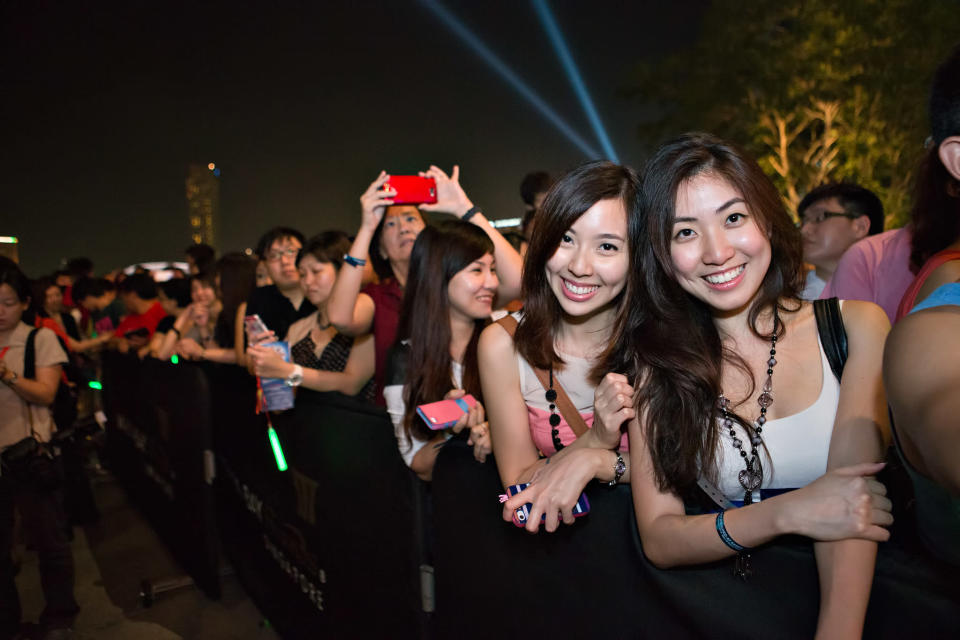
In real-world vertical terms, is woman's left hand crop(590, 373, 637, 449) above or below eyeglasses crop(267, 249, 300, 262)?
below

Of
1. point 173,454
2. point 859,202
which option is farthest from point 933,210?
point 173,454

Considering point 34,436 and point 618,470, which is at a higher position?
point 618,470

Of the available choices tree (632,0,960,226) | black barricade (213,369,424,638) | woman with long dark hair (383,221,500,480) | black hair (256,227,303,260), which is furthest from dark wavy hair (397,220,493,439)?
tree (632,0,960,226)

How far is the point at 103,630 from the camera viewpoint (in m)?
3.91

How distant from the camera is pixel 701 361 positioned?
167 centimetres

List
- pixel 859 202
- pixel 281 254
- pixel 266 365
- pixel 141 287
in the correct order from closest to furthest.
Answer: pixel 266 365 < pixel 859 202 < pixel 281 254 < pixel 141 287

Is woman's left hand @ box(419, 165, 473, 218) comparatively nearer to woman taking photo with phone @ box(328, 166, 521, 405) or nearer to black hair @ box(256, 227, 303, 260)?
woman taking photo with phone @ box(328, 166, 521, 405)

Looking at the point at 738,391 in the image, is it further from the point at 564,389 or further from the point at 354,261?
the point at 354,261

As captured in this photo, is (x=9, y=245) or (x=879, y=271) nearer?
(x=879, y=271)

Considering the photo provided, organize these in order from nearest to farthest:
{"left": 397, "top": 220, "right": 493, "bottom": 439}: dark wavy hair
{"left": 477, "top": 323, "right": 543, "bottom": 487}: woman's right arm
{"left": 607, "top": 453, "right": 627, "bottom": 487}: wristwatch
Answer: {"left": 607, "top": 453, "right": 627, "bottom": 487}: wristwatch → {"left": 477, "top": 323, "right": 543, "bottom": 487}: woman's right arm → {"left": 397, "top": 220, "right": 493, "bottom": 439}: dark wavy hair

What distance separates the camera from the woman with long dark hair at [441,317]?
8.53 ft

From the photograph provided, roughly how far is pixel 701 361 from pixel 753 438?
0.71ft

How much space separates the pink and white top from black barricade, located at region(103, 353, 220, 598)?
8.93 ft

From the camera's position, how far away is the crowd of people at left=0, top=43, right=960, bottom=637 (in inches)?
47.6
